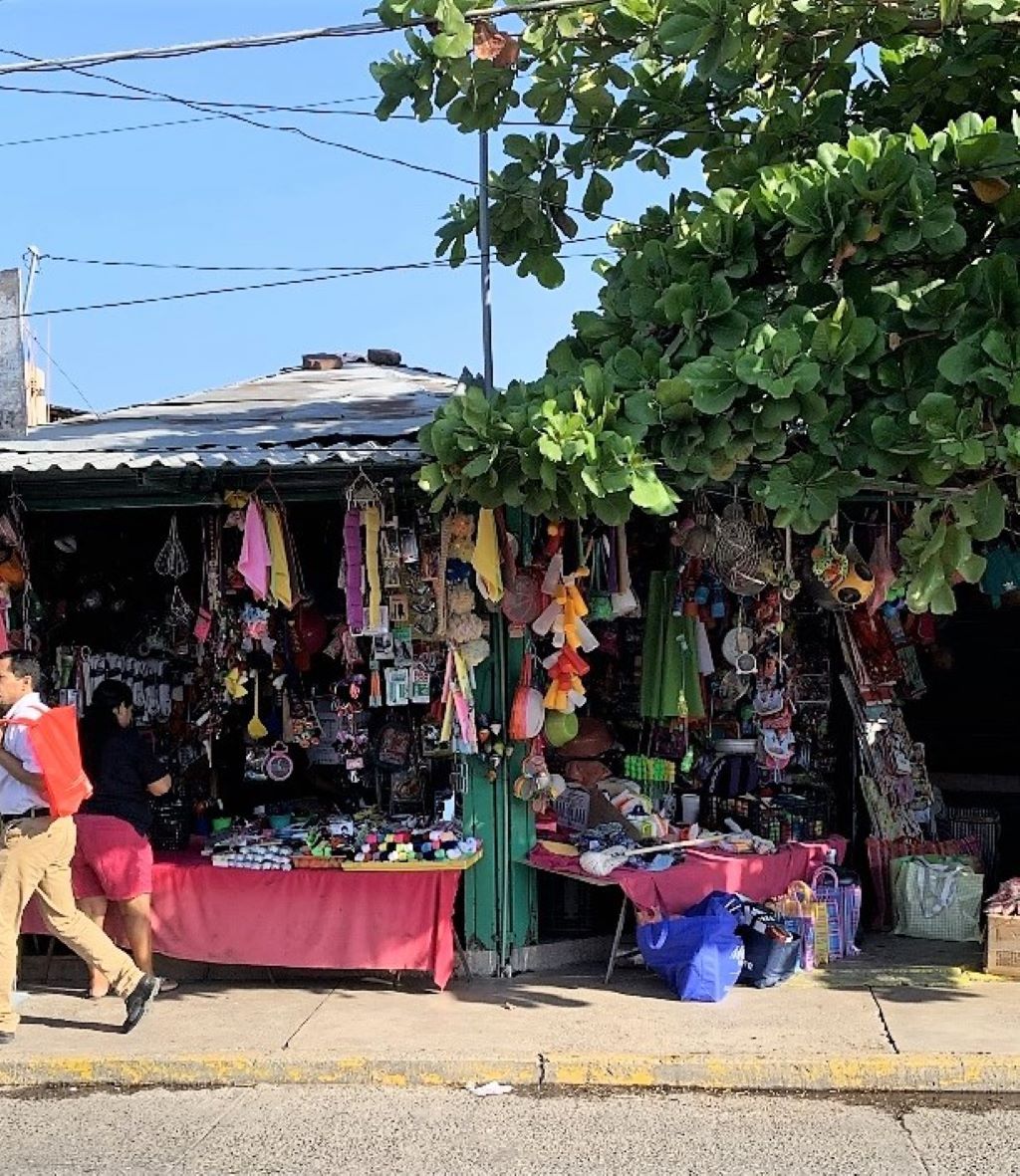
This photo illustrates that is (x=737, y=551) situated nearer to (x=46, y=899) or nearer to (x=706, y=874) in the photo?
(x=706, y=874)

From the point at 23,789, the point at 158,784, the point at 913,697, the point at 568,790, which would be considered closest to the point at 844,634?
the point at 913,697

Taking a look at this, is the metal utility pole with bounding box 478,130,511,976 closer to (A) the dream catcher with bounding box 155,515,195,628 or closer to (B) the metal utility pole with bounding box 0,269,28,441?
(A) the dream catcher with bounding box 155,515,195,628

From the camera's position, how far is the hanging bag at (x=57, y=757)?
23.0 feet

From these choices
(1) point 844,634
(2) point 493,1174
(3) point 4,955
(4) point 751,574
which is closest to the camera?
(2) point 493,1174

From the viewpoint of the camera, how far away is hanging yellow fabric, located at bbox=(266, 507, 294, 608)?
8.19 meters

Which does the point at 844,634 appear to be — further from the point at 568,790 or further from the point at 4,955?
the point at 4,955

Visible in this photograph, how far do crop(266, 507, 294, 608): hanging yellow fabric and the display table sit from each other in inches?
84.4

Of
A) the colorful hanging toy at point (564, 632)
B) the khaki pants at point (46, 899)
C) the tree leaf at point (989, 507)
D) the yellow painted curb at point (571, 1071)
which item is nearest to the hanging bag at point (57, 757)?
the khaki pants at point (46, 899)

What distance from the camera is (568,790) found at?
877 cm

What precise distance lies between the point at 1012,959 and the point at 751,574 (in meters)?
2.72

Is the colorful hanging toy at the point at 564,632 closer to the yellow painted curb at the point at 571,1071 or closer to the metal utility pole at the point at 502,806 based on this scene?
the metal utility pole at the point at 502,806

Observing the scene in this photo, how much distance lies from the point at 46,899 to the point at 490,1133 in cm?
275

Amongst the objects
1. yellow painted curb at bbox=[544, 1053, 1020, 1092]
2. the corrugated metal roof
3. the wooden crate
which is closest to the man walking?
the corrugated metal roof

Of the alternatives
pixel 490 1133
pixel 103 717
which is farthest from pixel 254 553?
pixel 490 1133
